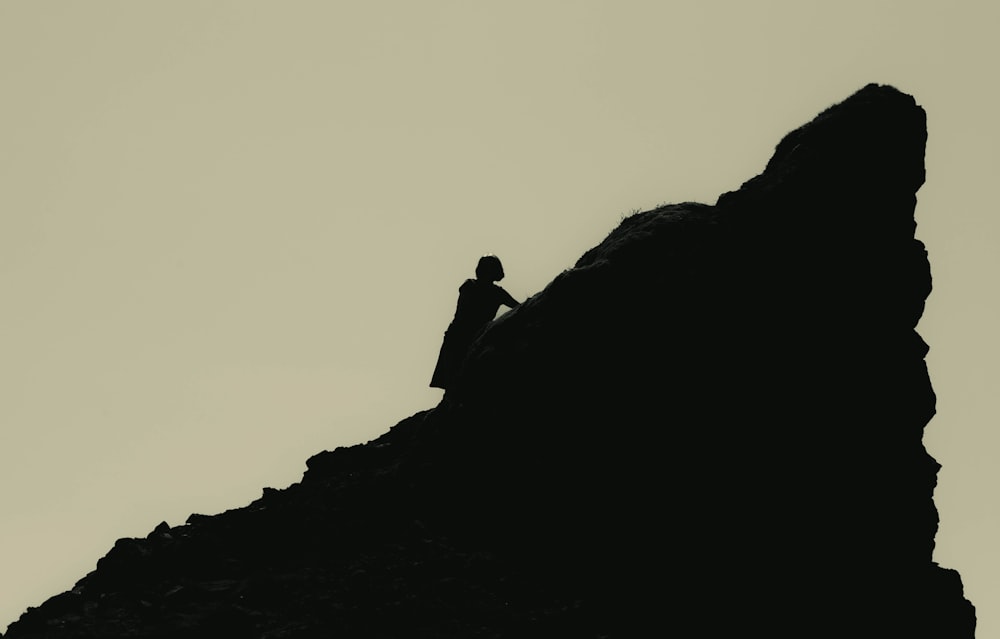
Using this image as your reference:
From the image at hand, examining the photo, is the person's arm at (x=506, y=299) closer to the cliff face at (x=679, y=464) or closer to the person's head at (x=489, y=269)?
the person's head at (x=489, y=269)

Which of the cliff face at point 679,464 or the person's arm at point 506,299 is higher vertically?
the person's arm at point 506,299

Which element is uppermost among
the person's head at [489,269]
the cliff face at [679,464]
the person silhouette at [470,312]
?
the person's head at [489,269]

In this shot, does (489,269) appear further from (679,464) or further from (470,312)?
(679,464)

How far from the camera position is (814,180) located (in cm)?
2638

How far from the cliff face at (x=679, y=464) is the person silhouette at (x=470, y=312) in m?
2.51

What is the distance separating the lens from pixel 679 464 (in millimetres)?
24062

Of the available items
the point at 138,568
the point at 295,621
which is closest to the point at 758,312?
the point at 295,621

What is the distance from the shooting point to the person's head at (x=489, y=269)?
3024cm

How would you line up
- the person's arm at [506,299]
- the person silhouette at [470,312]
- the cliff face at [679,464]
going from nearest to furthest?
the cliff face at [679,464], the person's arm at [506,299], the person silhouette at [470,312]

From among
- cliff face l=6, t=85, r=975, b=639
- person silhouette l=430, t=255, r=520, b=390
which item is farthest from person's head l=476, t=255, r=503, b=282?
cliff face l=6, t=85, r=975, b=639

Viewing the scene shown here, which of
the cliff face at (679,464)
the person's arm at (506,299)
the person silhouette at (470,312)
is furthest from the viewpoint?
the person silhouette at (470,312)

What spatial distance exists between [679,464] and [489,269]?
9083 mm

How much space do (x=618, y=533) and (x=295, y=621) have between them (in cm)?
746

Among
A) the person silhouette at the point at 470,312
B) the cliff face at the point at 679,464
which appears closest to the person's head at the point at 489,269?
the person silhouette at the point at 470,312
